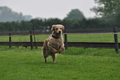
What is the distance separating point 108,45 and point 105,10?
228ft

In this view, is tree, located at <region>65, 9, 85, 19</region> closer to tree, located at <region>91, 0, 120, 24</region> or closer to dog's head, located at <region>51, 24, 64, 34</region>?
tree, located at <region>91, 0, 120, 24</region>

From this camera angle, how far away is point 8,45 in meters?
25.6

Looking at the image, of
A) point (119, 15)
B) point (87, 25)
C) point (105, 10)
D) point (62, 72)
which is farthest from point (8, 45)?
point (105, 10)

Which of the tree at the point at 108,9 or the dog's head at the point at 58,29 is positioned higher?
the tree at the point at 108,9

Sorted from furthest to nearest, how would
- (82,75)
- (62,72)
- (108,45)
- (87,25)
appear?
1. (87,25)
2. (108,45)
3. (62,72)
4. (82,75)

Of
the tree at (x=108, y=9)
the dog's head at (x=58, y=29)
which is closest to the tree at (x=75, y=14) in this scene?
the tree at (x=108, y=9)

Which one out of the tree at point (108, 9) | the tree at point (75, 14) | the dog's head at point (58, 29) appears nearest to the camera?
the dog's head at point (58, 29)

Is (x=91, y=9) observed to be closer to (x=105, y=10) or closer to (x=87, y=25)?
(x=105, y=10)

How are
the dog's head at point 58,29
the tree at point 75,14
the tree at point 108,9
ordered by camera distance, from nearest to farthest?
the dog's head at point 58,29 < the tree at point 108,9 < the tree at point 75,14

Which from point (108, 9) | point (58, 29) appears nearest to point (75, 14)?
point (108, 9)

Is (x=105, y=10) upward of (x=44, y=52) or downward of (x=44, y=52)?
upward

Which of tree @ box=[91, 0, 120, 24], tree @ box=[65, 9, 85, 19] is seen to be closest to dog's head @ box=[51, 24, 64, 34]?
tree @ box=[91, 0, 120, 24]

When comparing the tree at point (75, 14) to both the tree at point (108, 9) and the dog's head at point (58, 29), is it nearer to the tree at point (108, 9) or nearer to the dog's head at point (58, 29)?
the tree at point (108, 9)

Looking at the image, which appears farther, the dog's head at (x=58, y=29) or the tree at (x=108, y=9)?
the tree at (x=108, y=9)
